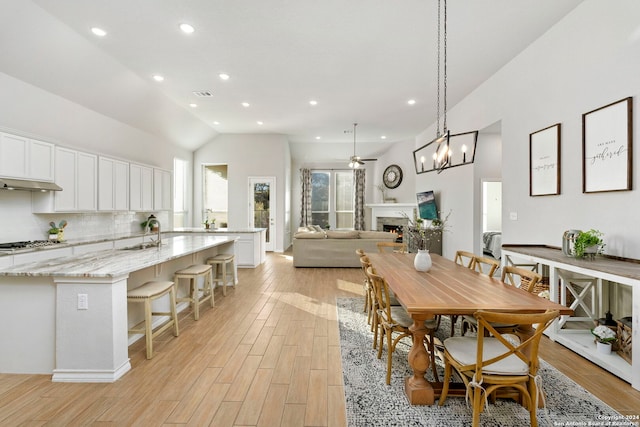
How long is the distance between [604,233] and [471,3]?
2.59 meters

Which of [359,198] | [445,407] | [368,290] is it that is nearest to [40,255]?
[368,290]

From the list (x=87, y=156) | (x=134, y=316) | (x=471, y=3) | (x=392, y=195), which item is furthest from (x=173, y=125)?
(x=392, y=195)

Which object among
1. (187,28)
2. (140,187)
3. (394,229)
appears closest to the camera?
(187,28)

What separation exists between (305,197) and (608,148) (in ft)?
27.9

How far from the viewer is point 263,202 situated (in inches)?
349

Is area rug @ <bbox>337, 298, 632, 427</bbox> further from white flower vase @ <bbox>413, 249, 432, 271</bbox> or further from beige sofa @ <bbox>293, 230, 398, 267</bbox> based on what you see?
beige sofa @ <bbox>293, 230, 398, 267</bbox>

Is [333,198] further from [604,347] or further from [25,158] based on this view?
[604,347]

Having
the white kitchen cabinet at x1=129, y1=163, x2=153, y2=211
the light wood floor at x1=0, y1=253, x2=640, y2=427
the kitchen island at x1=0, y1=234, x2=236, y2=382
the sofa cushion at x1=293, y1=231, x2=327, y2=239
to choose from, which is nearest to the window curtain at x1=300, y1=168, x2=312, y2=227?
the sofa cushion at x1=293, y1=231, x2=327, y2=239

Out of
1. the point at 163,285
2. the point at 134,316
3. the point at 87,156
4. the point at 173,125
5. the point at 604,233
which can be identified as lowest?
the point at 134,316

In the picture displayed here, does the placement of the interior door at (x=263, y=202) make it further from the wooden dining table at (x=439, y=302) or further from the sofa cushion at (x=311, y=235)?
the wooden dining table at (x=439, y=302)

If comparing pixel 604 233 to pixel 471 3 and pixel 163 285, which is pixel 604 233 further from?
pixel 163 285

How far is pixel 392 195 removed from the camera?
1004cm

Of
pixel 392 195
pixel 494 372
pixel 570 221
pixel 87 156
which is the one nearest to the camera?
pixel 494 372

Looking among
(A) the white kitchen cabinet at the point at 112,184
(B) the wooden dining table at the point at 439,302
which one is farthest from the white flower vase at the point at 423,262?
(A) the white kitchen cabinet at the point at 112,184
